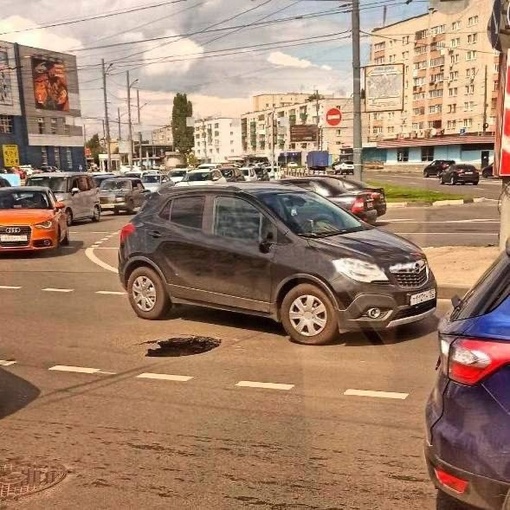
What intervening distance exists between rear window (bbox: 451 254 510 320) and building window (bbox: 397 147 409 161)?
81.9 m

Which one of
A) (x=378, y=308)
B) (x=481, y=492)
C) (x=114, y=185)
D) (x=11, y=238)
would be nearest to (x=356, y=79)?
(x=114, y=185)

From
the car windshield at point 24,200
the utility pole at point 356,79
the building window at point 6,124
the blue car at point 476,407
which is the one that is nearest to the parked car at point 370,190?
the utility pole at point 356,79

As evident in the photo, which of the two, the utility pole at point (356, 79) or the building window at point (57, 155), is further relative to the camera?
the building window at point (57, 155)

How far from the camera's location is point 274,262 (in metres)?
6.52

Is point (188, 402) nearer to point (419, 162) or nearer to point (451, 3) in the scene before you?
point (451, 3)

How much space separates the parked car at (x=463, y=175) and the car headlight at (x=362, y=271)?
125ft

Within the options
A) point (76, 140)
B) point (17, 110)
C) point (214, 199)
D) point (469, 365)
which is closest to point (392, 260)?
point (214, 199)

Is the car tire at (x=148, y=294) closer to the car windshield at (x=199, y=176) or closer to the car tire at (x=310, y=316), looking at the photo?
the car tire at (x=310, y=316)

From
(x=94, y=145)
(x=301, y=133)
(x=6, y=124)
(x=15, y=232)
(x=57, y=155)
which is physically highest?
(x=94, y=145)

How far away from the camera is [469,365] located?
2.67 m

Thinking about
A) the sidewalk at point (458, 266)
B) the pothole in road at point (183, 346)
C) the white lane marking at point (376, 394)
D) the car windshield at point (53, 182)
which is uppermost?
the car windshield at point (53, 182)

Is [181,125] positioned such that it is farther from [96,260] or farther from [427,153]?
[96,260]

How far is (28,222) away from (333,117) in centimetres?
1277

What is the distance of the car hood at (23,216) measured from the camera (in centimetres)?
1304
